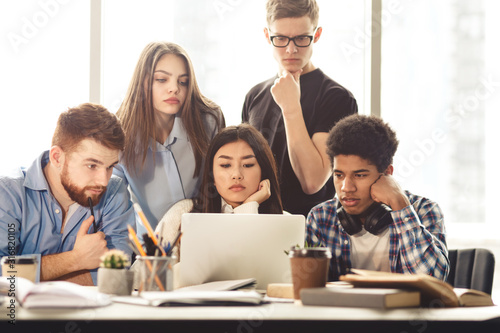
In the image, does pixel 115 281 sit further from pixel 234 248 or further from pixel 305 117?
pixel 305 117

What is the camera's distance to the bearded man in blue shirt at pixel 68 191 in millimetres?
2182

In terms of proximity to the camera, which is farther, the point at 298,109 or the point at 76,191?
the point at 298,109

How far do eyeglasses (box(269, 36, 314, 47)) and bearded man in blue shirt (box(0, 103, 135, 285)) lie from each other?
2.90 feet

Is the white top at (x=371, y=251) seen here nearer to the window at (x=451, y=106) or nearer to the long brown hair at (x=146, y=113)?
the long brown hair at (x=146, y=113)

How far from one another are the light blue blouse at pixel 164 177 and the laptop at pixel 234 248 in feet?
3.47

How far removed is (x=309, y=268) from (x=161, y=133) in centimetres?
148

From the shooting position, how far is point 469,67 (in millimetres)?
3404

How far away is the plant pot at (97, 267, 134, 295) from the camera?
53.9 inches

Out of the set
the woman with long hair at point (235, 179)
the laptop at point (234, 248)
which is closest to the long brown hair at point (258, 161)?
the woman with long hair at point (235, 179)

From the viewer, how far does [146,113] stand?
8.44 feet

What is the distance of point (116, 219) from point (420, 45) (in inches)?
86.9

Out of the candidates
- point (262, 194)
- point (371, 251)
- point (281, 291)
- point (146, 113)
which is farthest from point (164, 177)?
point (281, 291)

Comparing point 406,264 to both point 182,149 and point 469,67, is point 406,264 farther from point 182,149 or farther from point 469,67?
point 469,67

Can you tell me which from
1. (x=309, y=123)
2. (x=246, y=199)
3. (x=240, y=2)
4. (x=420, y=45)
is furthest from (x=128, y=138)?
(x=420, y=45)
